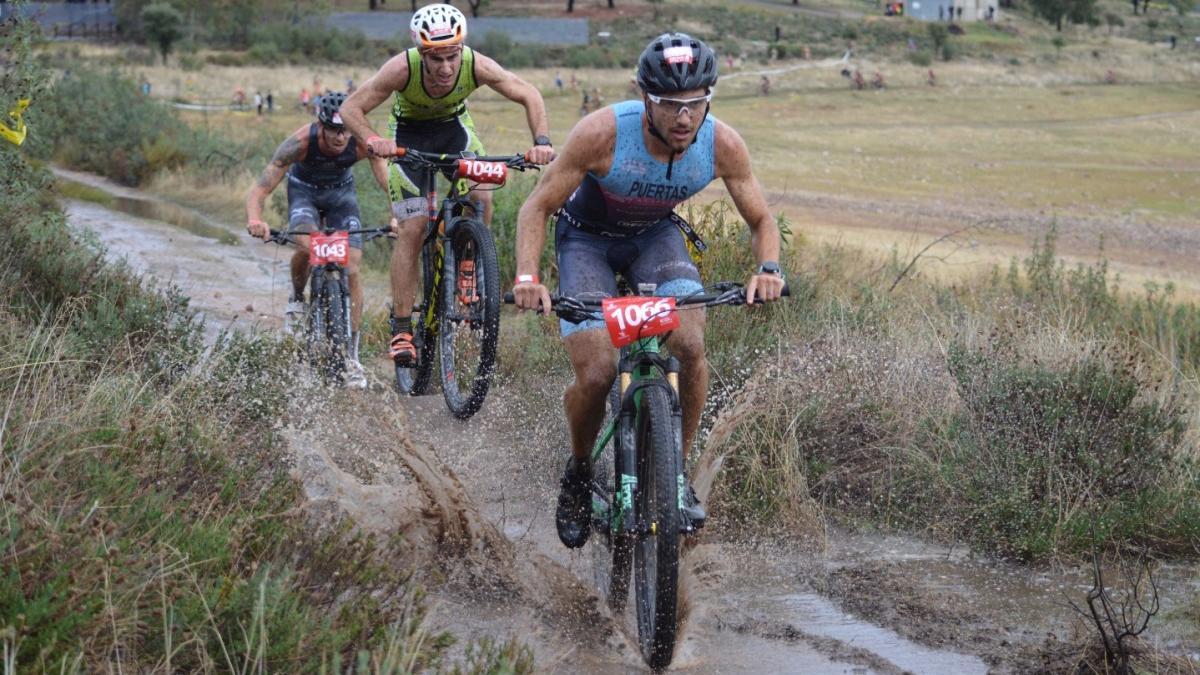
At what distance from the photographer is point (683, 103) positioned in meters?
5.73

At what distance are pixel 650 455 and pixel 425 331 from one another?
4.16 m

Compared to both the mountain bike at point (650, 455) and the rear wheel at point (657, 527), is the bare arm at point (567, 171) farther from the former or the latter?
the rear wheel at point (657, 527)

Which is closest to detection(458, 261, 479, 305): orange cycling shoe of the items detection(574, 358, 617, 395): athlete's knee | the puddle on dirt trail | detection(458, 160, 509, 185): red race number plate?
detection(458, 160, 509, 185): red race number plate

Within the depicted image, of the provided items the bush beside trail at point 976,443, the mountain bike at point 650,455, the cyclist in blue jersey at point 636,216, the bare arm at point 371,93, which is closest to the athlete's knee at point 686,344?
the cyclist in blue jersey at point 636,216

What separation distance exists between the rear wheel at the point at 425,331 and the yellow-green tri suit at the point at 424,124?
0.35 m

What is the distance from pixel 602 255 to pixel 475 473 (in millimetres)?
2036

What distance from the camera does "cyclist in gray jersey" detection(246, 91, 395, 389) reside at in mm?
9992

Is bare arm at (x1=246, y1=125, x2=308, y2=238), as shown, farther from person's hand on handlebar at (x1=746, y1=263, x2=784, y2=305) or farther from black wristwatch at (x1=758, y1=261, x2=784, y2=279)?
person's hand on handlebar at (x1=746, y1=263, x2=784, y2=305)

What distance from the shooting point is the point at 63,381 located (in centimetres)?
629

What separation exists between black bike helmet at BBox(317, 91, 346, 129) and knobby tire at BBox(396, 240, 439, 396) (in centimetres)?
117

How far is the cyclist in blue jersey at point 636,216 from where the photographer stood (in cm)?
573

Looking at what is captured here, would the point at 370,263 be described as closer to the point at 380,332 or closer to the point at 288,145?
the point at 380,332

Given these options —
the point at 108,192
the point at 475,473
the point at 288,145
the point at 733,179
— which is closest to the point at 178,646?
the point at 733,179

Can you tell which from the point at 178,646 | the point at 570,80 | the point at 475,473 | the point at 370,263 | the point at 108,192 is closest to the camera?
the point at 178,646
